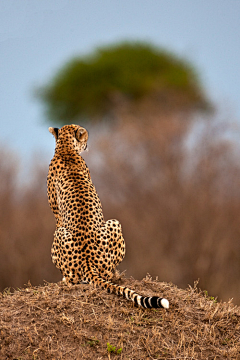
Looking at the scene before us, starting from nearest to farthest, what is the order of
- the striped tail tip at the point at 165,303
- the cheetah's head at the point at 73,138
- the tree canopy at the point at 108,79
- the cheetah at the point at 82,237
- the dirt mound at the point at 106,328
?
the striped tail tip at the point at 165,303, the dirt mound at the point at 106,328, the cheetah at the point at 82,237, the cheetah's head at the point at 73,138, the tree canopy at the point at 108,79

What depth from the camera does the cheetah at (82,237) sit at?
3.95 m

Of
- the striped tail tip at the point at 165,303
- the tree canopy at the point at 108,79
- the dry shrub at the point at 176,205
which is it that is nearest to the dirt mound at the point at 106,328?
the striped tail tip at the point at 165,303

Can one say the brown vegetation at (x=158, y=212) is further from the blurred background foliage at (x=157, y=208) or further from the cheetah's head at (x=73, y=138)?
the cheetah's head at (x=73, y=138)

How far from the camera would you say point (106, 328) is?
3682 millimetres

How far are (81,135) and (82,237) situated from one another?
3.37 ft

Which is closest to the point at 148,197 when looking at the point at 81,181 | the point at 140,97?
the point at 81,181

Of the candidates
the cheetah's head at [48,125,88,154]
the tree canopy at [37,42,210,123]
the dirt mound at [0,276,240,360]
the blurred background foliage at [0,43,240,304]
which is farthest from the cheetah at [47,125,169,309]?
the tree canopy at [37,42,210,123]

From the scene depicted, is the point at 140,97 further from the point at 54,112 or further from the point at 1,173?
the point at 1,173

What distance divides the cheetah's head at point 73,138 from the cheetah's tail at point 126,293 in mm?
1159

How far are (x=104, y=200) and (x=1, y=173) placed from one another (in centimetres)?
171

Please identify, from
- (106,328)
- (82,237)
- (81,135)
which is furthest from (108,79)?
(106,328)

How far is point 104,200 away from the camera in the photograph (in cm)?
790

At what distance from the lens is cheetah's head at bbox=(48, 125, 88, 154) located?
443 cm

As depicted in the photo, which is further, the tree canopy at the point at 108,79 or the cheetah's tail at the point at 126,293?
the tree canopy at the point at 108,79
